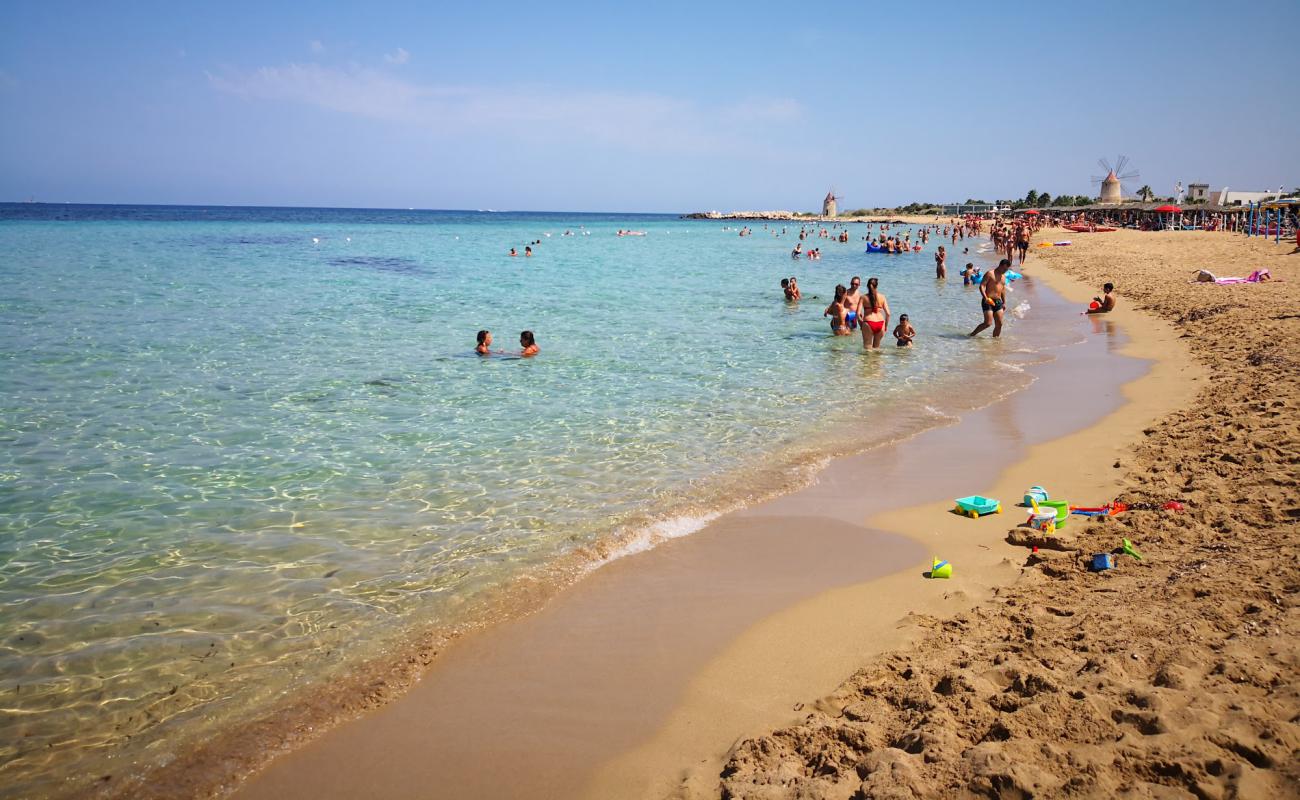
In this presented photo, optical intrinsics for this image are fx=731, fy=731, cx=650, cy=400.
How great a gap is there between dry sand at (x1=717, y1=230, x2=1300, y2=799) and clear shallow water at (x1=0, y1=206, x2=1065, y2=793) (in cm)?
271

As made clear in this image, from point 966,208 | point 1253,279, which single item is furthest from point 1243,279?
point 966,208

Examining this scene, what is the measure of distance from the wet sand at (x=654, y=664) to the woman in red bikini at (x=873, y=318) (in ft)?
27.4

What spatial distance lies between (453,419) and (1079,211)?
92.5 m

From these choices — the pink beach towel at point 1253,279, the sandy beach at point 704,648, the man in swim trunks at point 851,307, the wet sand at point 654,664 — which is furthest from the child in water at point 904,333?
the pink beach towel at point 1253,279

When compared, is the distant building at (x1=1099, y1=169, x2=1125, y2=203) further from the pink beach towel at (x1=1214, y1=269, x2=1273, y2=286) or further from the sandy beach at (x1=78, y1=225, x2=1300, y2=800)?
the sandy beach at (x1=78, y1=225, x2=1300, y2=800)

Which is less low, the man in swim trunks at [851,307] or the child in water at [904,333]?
the man in swim trunks at [851,307]

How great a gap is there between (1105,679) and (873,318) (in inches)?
479

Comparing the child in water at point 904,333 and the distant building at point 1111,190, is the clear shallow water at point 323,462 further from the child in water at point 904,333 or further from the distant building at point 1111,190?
the distant building at point 1111,190

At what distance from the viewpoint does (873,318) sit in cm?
1495

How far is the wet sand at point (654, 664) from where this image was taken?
358cm

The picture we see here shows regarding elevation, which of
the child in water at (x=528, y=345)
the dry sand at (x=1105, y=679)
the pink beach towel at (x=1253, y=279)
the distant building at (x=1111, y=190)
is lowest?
the dry sand at (x=1105, y=679)

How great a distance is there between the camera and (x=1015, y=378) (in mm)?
12516

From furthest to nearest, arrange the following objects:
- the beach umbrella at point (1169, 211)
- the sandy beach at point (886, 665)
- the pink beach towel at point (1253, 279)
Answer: the beach umbrella at point (1169, 211)
the pink beach towel at point (1253, 279)
the sandy beach at point (886, 665)

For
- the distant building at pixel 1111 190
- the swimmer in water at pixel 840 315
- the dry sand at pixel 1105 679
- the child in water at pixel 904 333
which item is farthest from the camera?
the distant building at pixel 1111 190
